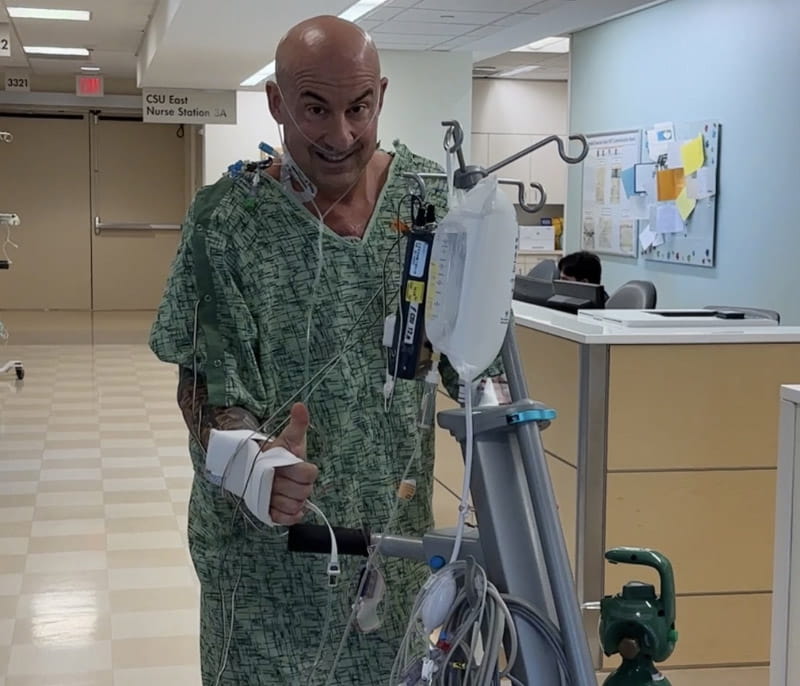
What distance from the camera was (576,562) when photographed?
3.18m

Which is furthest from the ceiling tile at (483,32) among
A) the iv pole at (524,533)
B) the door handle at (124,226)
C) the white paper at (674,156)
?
the door handle at (124,226)

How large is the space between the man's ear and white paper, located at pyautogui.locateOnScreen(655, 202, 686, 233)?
5938 millimetres

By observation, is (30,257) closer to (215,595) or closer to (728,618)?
(728,618)

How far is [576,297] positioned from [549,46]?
6261 millimetres

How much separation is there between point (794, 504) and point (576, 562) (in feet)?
4.13

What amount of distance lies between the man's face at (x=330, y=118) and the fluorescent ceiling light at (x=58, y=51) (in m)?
10.5

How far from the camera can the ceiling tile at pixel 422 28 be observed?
7586 millimetres

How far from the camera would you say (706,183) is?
21.9ft

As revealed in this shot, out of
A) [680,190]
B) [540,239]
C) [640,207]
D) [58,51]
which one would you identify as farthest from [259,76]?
[680,190]

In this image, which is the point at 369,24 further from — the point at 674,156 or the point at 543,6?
the point at 674,156

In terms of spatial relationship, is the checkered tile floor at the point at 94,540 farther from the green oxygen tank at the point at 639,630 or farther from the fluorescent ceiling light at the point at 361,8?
the fluorescent ceiling light at the point at 361,8

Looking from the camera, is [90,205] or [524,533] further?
[90,205]

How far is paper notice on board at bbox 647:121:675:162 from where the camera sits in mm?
7219

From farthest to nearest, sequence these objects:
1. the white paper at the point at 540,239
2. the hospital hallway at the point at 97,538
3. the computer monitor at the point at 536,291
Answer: the white paper at the point at 540,239, the computer monitor at the point at 536,291, the hospital hallway at the point at 97,538
